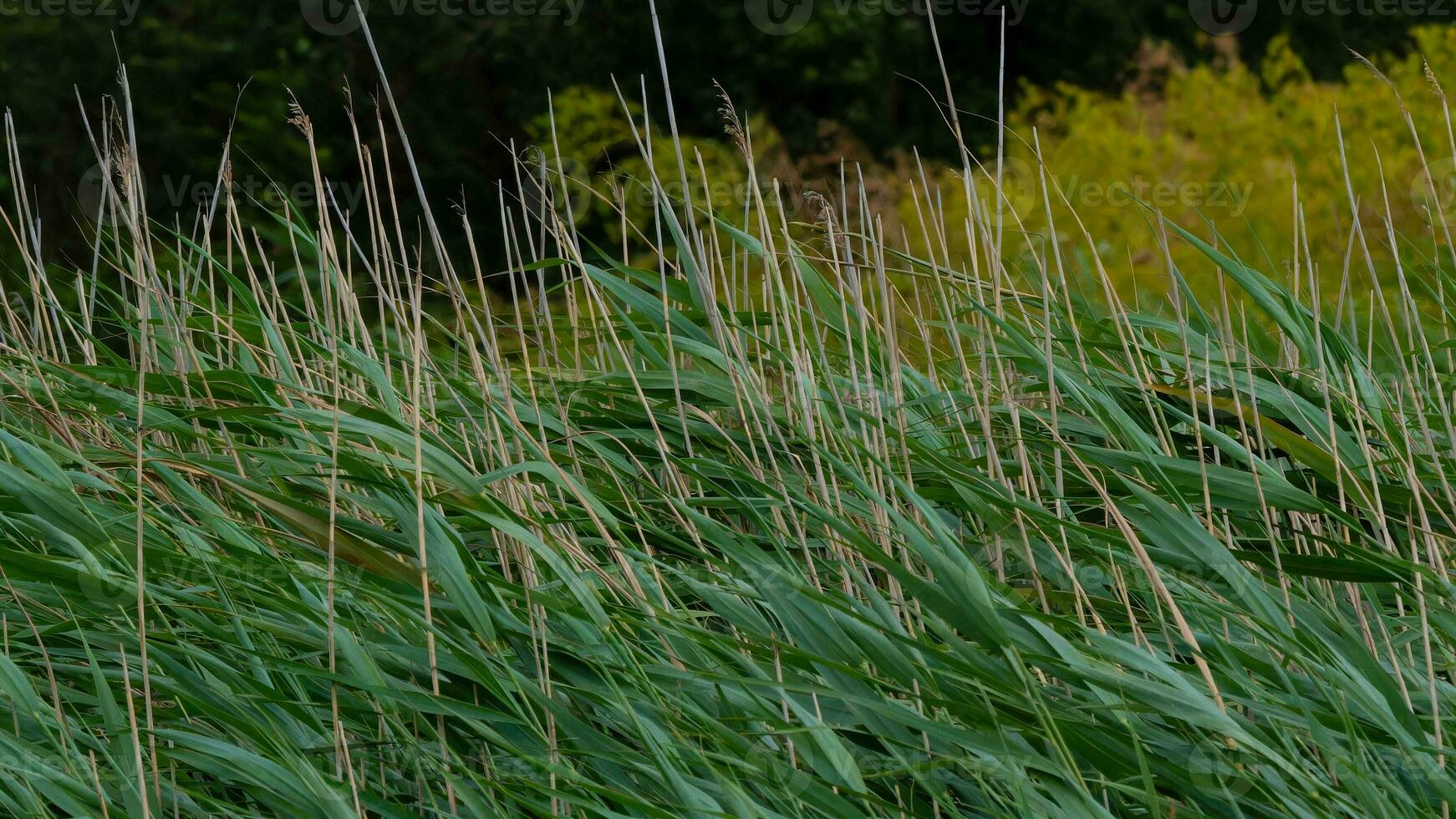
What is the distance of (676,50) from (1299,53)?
127 inches

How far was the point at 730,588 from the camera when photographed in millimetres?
1433

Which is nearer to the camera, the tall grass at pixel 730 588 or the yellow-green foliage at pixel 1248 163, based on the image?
the tall grass at pixel 730 588

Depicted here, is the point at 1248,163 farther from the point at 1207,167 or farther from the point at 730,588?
the point at 730,588

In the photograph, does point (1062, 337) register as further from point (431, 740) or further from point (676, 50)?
point (676, 50)

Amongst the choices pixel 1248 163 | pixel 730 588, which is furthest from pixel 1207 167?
pixel 730 588

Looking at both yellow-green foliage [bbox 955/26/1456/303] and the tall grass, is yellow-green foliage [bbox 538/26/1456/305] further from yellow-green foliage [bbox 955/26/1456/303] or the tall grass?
the tall grass

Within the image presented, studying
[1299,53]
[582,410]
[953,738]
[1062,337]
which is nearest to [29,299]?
[582,410]

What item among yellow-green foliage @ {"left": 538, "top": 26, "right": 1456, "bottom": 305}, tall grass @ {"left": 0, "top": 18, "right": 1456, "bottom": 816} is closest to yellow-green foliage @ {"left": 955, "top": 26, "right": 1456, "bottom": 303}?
yellow-green foliage @ {"left": 538, "top": 26, "right": 1456, "bottom": 305}

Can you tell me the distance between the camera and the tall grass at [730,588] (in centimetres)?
123

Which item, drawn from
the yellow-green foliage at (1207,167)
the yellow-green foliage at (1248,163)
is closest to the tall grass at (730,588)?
the yellow-green foliage at (1207,167)

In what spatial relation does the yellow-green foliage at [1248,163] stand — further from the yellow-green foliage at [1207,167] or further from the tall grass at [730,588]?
the tall grass at [730,588]

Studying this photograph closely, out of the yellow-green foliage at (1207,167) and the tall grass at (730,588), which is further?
the yellow-green foliage at (1207,167)

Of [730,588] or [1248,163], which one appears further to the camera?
[1248,163]

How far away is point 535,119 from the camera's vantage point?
660cm
